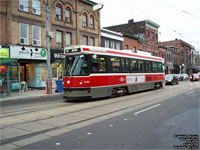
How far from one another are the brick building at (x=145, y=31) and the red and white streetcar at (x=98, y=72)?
2949cm

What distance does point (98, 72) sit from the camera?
12000 mm

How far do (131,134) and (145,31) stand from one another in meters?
41.5

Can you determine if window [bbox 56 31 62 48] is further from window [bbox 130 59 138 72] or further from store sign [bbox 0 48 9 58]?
window [bbox 130 59 138 72]

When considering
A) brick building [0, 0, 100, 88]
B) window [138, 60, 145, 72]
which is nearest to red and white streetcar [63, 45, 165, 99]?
window [138, 60, 145, 72]

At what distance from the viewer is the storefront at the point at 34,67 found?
20.4 m

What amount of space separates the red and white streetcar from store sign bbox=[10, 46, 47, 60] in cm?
903

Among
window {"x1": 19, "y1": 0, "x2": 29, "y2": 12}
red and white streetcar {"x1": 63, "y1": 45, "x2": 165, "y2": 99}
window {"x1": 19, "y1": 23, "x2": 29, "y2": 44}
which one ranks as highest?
window {"x1": 19, "y1": 0, "x2": 29, "y2": 12}

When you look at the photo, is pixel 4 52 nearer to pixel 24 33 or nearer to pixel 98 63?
pixel 24 33

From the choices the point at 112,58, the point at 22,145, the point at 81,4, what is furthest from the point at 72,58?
the point at 81,4

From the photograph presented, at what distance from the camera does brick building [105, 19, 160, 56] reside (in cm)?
4406

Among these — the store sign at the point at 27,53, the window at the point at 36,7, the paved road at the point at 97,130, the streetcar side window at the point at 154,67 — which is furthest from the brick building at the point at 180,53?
the paved road at the point at 97,130

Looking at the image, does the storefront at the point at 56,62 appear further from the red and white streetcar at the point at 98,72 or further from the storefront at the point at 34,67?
the red and white streetcar at the point at 98,72

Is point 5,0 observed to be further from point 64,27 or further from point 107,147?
point 107,147

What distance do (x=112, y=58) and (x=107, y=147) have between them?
30.1 ft
